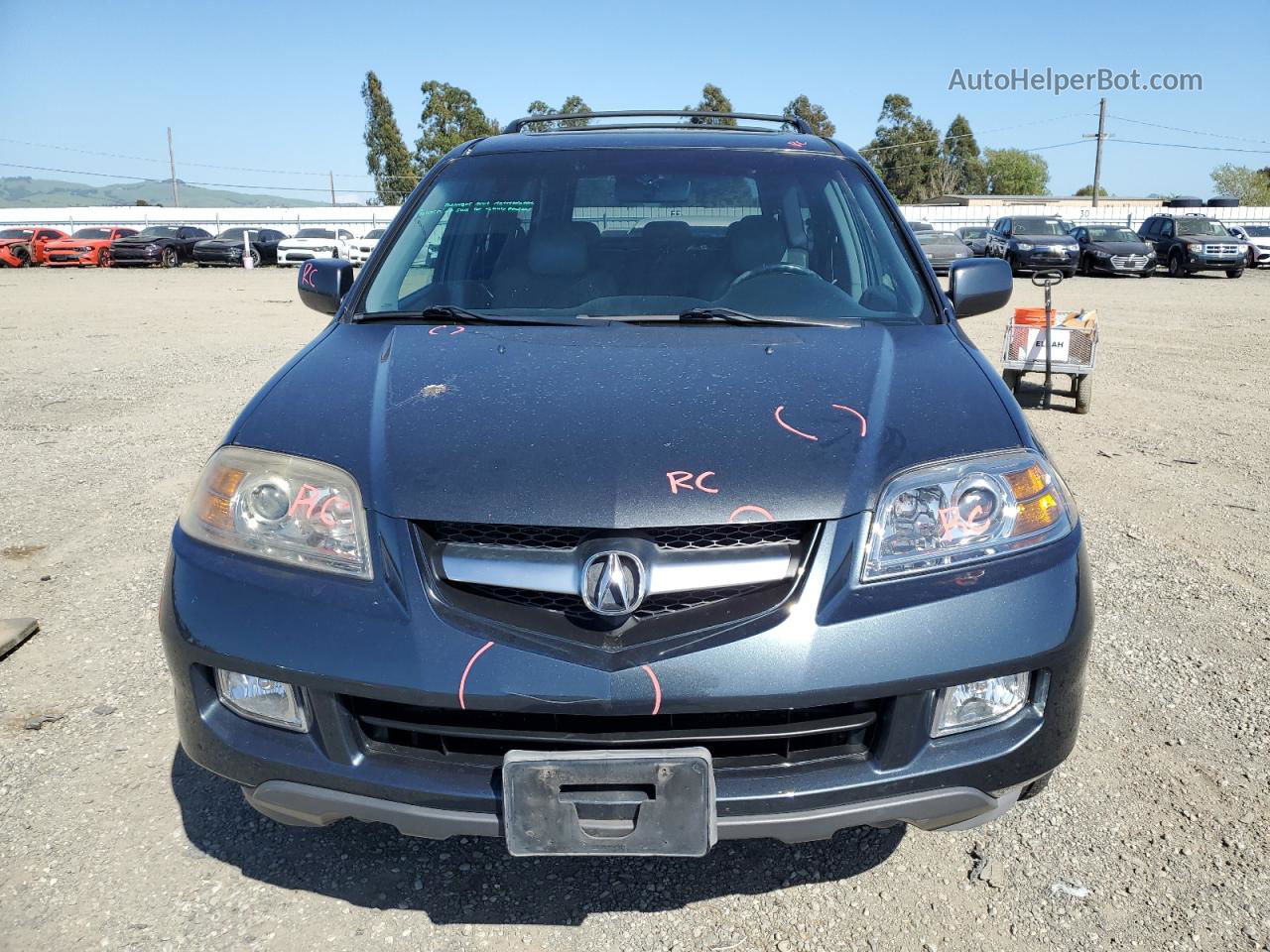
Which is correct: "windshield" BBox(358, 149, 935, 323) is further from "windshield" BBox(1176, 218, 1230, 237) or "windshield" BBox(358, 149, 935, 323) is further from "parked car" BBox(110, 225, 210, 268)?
"parked car" BBox(110, 225, 210, 268)

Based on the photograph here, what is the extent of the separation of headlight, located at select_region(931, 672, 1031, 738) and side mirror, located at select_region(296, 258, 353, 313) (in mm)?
2299

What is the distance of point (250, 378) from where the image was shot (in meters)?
9.48

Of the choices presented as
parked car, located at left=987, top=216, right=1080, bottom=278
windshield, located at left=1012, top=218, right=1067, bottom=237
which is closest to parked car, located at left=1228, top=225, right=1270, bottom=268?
windshield, located at left=1012, top=218, right=1067, bottom=237

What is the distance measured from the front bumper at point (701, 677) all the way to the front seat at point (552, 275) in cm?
124

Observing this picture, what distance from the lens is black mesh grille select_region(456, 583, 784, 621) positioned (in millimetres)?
1891

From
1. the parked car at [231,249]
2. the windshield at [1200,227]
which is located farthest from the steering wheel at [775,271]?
the parked car at [231,249]

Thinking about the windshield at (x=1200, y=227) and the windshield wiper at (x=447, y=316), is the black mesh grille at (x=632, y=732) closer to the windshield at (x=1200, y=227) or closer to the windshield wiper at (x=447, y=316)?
the windshield wiper at (x=447, y=316)

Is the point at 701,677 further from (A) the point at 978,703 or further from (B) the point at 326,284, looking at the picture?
(B) the point at 326,284

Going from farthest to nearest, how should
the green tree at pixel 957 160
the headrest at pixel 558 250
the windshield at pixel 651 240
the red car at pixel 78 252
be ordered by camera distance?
the green tree at pixel 957 160
the red car at pixel 78 252
the headrest at pixel 558 250
the windshield at pixel 651 240

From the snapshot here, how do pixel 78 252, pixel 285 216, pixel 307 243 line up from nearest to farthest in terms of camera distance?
1. pixel 307 243
2. pixel 78 252
3. pixel 285 216

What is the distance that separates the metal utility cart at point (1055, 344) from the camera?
7629 mm

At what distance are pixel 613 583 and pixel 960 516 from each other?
0.73m

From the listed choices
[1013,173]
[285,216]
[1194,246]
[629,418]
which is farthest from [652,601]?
[1013,173]

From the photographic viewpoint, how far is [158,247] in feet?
108
